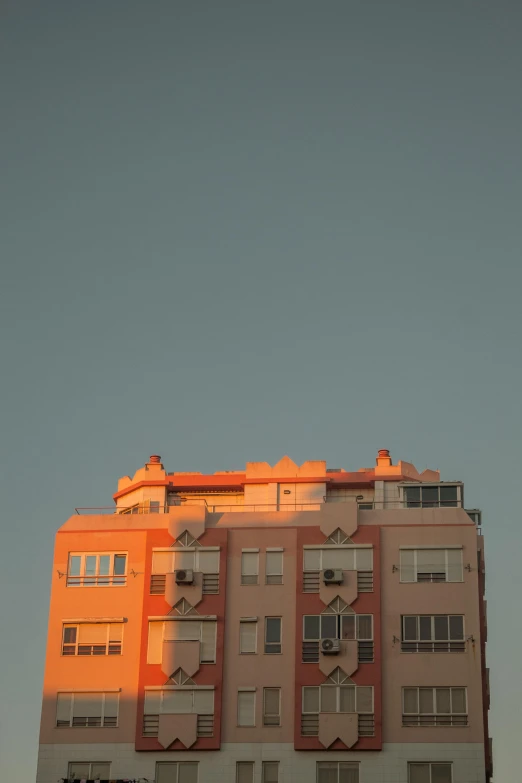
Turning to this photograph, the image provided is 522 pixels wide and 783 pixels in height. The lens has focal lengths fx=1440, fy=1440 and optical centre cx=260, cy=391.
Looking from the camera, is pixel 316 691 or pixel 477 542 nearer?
pixel 316 691

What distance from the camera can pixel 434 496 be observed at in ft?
296

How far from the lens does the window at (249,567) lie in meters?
84.1

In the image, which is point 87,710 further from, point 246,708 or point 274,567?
point 274,567

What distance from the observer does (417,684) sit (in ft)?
263

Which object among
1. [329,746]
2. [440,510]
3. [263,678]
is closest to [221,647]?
[263,678]

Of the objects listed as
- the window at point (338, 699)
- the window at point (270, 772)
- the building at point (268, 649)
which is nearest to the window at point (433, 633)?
the building at point (268, 649)

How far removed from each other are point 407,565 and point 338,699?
869 centimetres

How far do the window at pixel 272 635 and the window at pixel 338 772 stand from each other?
6994 millimetres

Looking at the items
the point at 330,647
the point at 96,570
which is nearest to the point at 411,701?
the point at 330,647

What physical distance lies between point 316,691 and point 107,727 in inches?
475

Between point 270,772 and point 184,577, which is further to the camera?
point 184,577

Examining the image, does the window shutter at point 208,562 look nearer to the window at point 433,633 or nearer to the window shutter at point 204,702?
the window shutter at point 204,702

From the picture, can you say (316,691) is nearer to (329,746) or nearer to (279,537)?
(329,746)

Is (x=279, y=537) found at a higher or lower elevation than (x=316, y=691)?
higher
